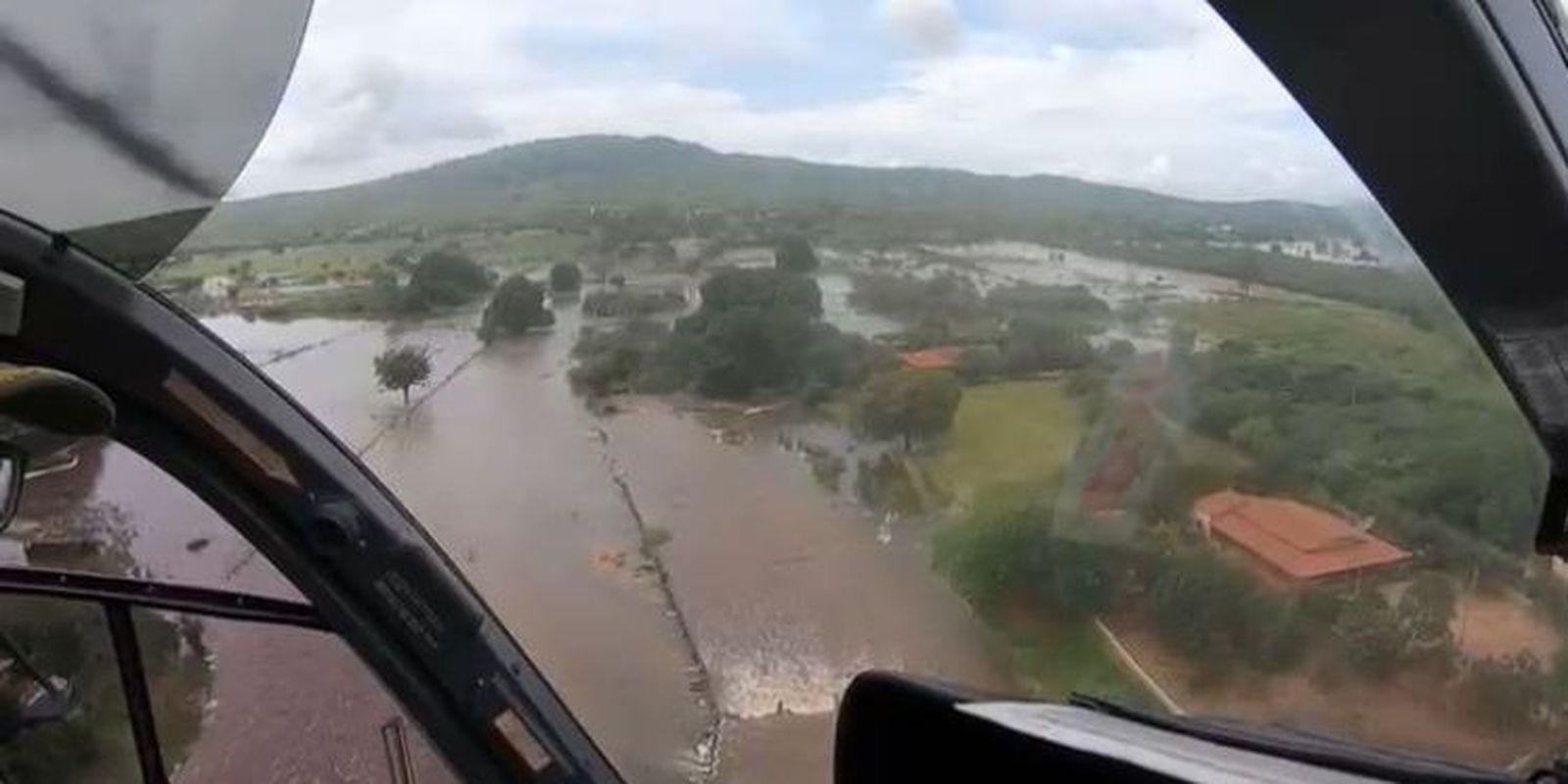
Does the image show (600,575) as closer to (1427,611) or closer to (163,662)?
(163,662)

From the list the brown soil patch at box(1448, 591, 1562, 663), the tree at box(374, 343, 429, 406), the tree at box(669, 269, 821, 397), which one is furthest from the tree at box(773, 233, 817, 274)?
the brown soil patch at box(1448, 591, 1562, 663)

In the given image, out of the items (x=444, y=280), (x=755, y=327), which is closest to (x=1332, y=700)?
(x=755, y=327)

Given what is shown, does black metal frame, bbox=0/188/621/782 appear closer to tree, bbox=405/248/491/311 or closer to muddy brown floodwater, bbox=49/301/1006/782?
muddy brown floodwater, bbox=49/301/1006/782

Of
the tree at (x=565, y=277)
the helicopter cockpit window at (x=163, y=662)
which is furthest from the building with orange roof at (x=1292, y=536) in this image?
the helicopter cockpit window at (x=163, y=662)

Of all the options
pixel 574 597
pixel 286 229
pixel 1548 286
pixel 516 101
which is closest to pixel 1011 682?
pixel 574 597

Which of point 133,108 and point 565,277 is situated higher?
point 133,108

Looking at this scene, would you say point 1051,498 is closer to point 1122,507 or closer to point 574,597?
point 1122,507
